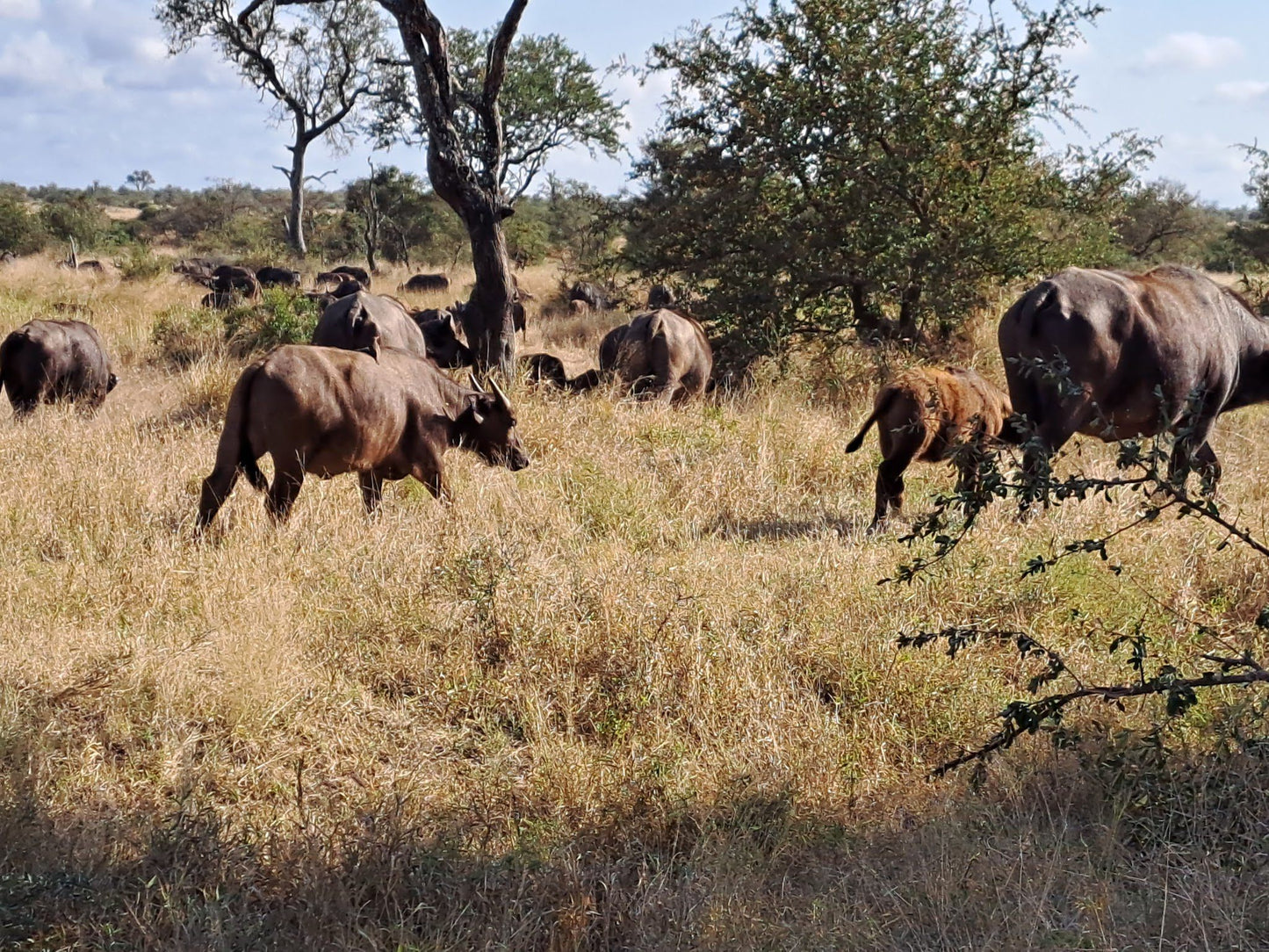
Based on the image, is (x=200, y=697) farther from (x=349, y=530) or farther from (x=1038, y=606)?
(x=1038, y=606)

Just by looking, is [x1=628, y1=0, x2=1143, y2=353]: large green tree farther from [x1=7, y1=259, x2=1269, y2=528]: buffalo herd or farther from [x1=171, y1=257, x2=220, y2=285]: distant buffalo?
[x1=171, y1=257, x2=220, y2=285]: distant buffalo

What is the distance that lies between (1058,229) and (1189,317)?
6.33m

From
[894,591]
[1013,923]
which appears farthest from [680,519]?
[1013,923]

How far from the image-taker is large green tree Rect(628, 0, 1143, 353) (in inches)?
480

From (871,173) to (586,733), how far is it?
9024 mm

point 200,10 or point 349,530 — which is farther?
point 200,10

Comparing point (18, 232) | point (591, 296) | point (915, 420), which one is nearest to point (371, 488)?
point (915, 420)

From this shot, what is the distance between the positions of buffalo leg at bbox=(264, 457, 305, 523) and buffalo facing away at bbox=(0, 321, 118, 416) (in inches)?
170

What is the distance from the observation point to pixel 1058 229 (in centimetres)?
1368

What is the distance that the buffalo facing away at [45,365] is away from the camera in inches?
421

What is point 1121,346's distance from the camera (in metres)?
7.49

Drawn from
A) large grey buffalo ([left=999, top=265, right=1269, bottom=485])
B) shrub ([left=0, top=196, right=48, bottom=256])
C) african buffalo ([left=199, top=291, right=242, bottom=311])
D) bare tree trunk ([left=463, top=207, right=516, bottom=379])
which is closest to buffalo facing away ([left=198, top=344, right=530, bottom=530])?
bare tree trunk ([left=463, top=207, right=516, bottom=379])

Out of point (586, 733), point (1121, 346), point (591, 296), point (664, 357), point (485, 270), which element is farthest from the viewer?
point (591, 296)

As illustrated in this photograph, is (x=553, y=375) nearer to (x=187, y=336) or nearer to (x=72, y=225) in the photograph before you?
(x=187, y=336)
